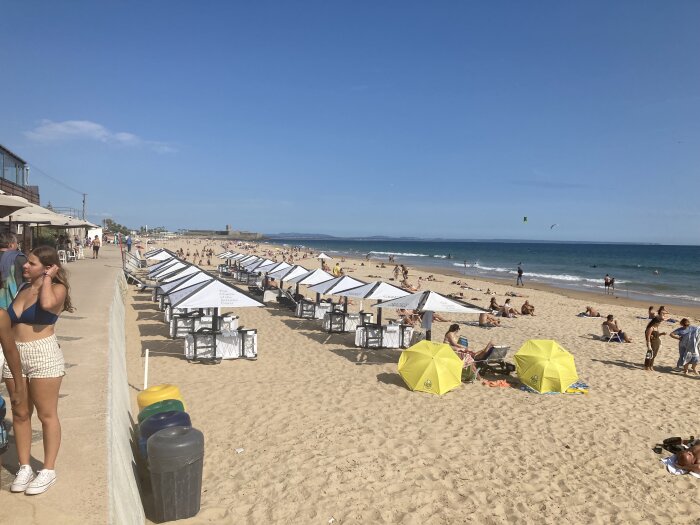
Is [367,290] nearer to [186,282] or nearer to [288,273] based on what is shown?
[186,282]

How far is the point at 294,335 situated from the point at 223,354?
2.94 m

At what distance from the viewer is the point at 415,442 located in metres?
6.06

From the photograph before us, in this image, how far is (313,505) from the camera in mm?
4652

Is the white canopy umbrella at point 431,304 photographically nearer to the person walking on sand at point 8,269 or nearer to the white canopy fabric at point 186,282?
the white canopy fabric at point 186,282

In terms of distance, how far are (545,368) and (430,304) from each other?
2.41 meters

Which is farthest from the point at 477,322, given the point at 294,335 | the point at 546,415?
the point at 546,415

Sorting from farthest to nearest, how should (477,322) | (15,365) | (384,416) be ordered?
(477,322), (384,416), (15,365)

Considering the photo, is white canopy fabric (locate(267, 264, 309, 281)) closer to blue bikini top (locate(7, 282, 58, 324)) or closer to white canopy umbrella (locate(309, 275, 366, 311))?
white canopy umbrella (locate(309, 275, 366, 311))

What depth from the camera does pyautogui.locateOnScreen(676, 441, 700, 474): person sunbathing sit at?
5.54 m

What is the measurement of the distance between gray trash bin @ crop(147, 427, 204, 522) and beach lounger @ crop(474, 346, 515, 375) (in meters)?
6.43

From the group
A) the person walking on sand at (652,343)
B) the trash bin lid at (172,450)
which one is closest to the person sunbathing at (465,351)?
the person walking on sand at (652,343)

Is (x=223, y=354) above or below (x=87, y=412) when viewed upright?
below

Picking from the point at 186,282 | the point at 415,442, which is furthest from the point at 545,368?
the point at 186,282

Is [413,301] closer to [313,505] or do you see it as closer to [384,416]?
[384,416]
